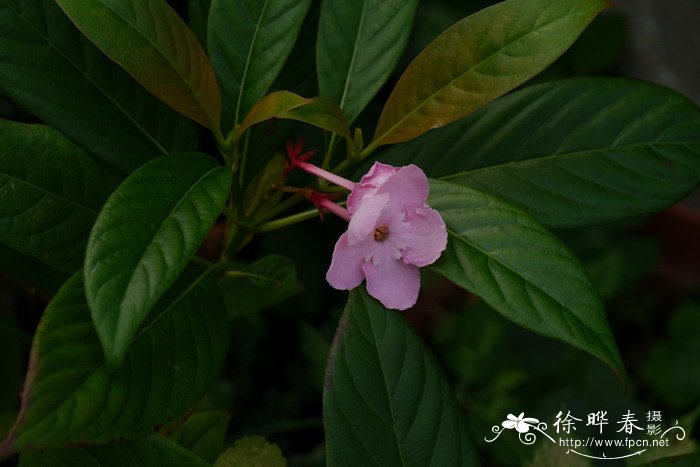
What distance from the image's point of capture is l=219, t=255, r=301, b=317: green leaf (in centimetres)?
101

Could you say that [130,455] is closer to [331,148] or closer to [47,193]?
[47,193]

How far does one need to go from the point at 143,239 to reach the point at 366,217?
21 centimetres

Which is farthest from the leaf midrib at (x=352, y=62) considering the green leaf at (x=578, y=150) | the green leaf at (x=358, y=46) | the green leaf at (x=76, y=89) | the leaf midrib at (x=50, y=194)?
the leaf midrib at (x=50, y=194)

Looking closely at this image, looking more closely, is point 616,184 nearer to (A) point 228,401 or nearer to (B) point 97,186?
(B) point 97,186

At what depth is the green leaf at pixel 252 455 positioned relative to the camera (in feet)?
3.06

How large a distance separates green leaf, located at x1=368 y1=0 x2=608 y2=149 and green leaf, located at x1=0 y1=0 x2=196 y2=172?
Answer: 0.32m

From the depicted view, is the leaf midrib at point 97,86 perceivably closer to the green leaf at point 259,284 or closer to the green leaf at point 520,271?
the green leaf at point 259,284

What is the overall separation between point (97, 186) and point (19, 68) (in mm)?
146

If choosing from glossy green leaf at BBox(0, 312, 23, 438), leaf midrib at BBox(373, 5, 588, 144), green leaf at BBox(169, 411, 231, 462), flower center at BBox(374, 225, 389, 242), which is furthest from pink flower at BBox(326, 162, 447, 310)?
glossy green leaf at BBox(0, 312, 23, 438)

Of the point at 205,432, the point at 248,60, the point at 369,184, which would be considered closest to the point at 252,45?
the point at 248,60

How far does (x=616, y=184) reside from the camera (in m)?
0.98

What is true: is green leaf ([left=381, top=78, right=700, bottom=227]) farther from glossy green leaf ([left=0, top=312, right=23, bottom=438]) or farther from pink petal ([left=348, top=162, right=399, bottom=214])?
glossy green leaf ([left=0, top=312, right=23, bottom=438])

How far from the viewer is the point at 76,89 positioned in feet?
2.89

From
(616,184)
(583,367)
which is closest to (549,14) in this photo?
(616,184)
